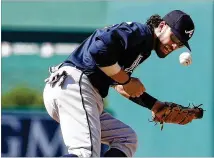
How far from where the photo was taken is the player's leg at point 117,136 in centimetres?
591

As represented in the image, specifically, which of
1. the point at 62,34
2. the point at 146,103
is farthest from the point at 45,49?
the point at 146,103

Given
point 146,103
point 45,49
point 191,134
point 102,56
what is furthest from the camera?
point 45,49

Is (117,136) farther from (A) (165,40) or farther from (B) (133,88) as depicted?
(A) (165,40)

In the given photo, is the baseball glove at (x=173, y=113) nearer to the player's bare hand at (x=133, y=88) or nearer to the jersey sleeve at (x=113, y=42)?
the player's bare hand at (x=133, y=88)

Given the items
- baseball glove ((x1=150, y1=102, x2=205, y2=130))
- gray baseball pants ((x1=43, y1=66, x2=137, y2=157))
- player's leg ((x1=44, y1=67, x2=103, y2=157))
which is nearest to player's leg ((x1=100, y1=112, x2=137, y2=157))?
gray baseball pants ((x1=43, y1=66, x2=137, y2=157))

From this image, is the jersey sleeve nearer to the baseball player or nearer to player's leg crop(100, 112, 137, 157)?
the baseball player

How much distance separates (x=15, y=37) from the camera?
656 inches

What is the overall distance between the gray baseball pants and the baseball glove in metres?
0.45

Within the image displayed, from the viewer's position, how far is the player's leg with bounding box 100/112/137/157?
19.4 ft

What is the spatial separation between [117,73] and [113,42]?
0.22m

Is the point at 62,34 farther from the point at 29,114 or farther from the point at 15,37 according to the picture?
the point at 29,114

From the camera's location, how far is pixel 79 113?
5531 millimetres

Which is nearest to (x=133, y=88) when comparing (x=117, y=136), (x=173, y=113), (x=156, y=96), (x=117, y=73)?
(x=117, y=73)

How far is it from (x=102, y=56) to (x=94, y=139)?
1.85ft
